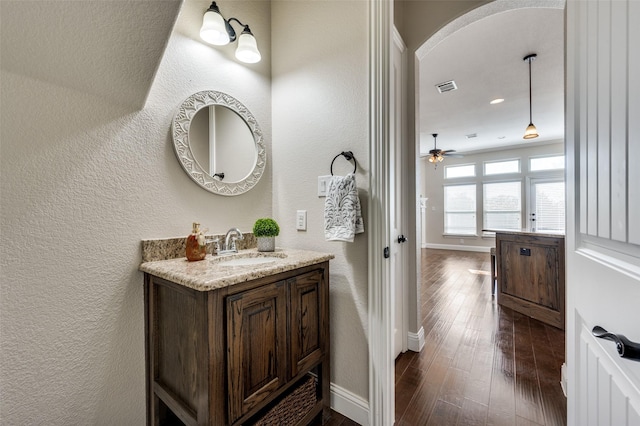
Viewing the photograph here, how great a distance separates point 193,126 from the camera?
140cm

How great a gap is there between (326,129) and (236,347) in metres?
1.19

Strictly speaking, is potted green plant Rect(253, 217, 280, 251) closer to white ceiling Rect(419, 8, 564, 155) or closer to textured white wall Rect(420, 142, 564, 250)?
white ceiling Rect(419, 8, 564, 155)

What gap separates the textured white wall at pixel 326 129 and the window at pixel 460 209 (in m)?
7.09

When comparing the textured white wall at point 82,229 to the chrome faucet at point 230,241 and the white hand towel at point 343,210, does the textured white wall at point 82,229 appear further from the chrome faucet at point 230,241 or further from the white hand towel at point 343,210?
the white hand towel at point 343,210

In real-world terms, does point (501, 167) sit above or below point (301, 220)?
above

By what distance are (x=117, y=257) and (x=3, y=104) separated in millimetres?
667

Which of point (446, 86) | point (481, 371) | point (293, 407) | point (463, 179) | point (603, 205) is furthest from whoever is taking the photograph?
point (463, 179)

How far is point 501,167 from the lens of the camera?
681cm

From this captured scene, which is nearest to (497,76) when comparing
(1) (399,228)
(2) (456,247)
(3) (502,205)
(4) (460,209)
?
(1) (399,228)

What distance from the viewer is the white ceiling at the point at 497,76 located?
2.45 m

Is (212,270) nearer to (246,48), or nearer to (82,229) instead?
(82,229)

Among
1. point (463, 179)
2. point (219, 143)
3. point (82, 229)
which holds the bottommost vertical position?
point (82, 229)

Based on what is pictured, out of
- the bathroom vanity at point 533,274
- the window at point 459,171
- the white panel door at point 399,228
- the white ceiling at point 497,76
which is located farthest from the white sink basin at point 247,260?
the window at point 459,171

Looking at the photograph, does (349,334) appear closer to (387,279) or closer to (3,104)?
(387,279)
